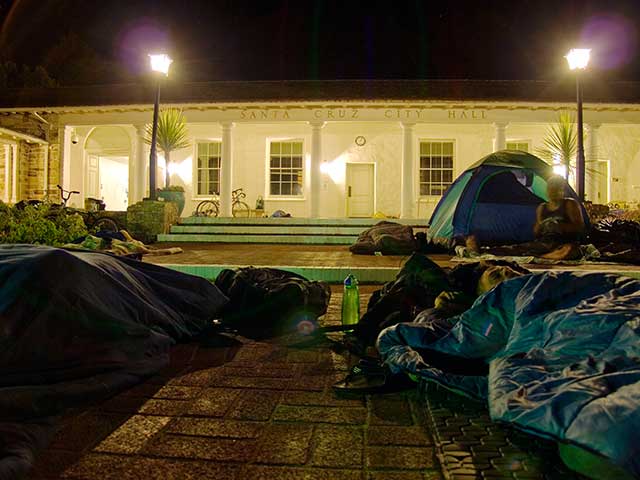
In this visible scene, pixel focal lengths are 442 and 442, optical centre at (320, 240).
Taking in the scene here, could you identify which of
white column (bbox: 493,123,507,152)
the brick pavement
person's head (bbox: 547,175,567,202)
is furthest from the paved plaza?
white column (bbox: 493,123,507,152)

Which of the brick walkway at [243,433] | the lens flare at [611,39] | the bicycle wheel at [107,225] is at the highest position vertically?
the lens flare at [611,39]

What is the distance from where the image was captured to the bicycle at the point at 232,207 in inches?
594

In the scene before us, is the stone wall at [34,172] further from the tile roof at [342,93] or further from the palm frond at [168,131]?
the palm frond at [168,131]

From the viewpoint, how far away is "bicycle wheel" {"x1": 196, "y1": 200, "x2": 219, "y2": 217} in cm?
1509

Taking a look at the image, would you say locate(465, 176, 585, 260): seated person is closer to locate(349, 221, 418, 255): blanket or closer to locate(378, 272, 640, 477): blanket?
locate(349, 221, 418, 255): blanket

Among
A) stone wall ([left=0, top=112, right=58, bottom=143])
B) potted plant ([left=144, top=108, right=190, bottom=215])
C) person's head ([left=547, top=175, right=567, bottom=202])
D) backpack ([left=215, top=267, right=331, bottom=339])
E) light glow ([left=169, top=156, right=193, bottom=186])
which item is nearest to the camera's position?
backpack ([left=215, top=267, right=331, bottom=339])

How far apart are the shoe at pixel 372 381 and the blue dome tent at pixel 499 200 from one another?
6.21 meters

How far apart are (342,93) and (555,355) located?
1224cm

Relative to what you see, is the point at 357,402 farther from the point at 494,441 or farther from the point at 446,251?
the point at 446,251

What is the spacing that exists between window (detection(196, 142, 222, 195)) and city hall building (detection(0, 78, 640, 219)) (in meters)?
0.04

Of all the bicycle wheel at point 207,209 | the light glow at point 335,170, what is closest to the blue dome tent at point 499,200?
the light glow at point 335,170

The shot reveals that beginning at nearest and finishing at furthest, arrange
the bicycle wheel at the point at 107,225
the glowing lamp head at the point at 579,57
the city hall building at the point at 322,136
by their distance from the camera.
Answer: the glowing lamp head at the point at 579,57 → the bicycle wheel at the point at 107,225 → the city hall building at the point at 322,136

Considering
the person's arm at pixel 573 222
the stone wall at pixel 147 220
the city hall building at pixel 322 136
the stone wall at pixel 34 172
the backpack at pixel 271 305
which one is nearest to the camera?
the backpack at pixel 271 305

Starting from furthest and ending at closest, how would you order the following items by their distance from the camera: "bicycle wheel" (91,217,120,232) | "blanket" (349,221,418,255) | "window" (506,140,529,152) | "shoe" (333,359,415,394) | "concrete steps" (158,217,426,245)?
"window" (506,140,529,152)
"concrete steps" (158,217,426,245)
"bicycle wheel" (91,217,120,232)
"blanket" (349,221,418,255)
"shoe" (333,359,415,394)
